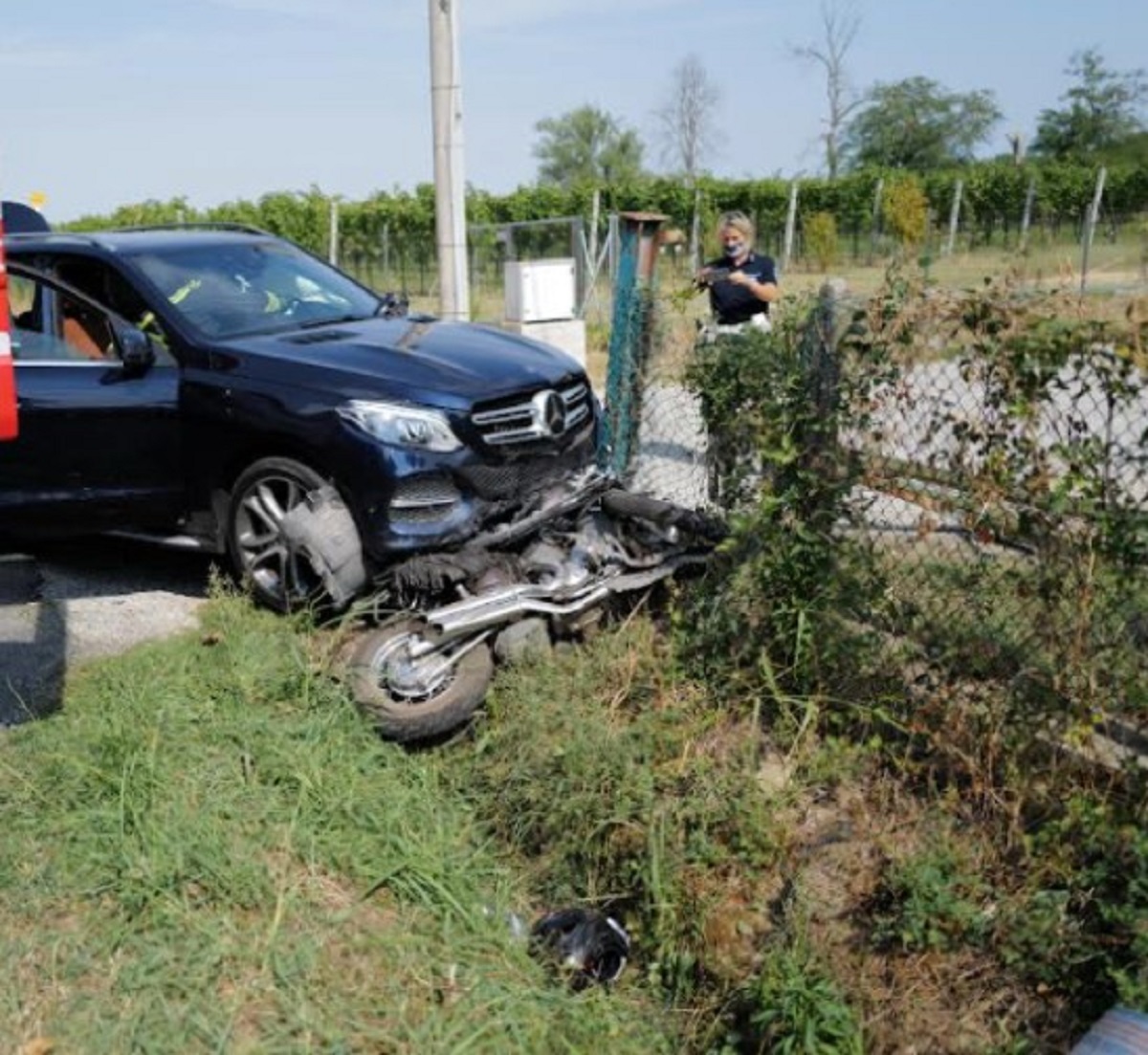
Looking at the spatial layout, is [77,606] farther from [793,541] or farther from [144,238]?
[793,541]

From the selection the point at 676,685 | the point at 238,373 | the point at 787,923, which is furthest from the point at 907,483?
the point at 238,373

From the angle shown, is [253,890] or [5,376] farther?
[5,376]

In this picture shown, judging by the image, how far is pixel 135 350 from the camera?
5.55 metres

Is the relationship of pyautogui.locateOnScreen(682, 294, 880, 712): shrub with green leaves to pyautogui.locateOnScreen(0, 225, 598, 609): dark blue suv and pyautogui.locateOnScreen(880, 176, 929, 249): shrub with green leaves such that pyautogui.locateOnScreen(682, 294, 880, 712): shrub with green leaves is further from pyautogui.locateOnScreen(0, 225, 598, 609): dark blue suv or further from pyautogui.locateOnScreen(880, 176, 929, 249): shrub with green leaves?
pyautogui.locateOnScreen(880, 176, 929, 249): shrub with green leaves

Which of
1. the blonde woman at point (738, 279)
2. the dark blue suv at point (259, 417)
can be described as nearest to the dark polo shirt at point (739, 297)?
the blonde woman at point (738, 279)

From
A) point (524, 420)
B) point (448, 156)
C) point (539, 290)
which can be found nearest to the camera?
point (524, 420)

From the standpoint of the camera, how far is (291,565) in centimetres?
521

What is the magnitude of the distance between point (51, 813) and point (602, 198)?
3119 cm

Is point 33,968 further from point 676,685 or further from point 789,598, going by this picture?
point 789,598

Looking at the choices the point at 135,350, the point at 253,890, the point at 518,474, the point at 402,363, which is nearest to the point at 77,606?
the point at 135,350

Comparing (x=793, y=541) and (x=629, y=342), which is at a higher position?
(x=629, y=342)

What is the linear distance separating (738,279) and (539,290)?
462 cm

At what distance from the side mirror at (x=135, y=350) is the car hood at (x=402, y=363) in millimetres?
377

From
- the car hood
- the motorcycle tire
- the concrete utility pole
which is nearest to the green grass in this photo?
the motorcycle tire
